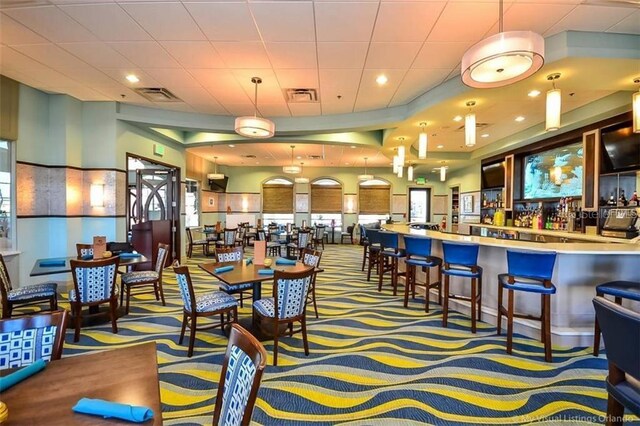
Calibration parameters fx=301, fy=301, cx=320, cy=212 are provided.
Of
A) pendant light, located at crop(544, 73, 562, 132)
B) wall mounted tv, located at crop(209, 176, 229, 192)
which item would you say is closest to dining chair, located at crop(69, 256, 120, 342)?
pendant light, located at crop(544, 73, 562, 132)

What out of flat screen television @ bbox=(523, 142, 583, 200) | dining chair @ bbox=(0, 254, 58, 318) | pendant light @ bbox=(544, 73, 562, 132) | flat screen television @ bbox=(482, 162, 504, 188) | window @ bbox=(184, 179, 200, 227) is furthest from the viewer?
window @ bbox=(184, 179, 200, 227)

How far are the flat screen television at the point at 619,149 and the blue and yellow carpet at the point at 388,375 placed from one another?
3.72 metres

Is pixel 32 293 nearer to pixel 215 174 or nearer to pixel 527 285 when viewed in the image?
pixel 527 285

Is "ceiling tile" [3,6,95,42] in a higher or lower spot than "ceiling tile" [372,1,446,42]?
higher

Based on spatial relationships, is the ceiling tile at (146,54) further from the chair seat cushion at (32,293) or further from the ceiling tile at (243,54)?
the chair seat cushion at (32,293)

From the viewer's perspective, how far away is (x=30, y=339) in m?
1.50

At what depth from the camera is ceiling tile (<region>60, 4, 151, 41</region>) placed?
3055 millimetres

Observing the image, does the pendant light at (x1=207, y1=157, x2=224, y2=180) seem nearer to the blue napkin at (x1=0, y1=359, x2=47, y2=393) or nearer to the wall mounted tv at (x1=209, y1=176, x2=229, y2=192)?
the wall mounted tv at (x1=209, y1=176, x2=229, y2=192)

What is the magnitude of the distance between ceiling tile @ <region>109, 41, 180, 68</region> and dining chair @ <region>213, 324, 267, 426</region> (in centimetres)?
392

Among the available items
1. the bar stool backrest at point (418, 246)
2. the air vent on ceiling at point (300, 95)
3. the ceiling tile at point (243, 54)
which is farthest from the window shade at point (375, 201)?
the ceiling tile at point (243, 54)

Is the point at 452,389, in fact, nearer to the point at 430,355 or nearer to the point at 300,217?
the point at 430,355

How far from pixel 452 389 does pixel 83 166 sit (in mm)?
6752

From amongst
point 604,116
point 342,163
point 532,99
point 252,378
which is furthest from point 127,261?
point 342,163

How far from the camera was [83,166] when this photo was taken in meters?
5.62
